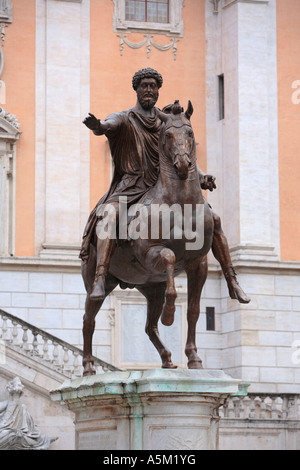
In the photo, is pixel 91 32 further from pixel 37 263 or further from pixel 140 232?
pixel 140 232

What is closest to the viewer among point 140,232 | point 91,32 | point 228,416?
point 140,232

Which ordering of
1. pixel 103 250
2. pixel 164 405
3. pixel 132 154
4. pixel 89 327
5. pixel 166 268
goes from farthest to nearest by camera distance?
pixel 89 327 → pixel 132 154 → pixel 103 250 → pixel 166 268 → pixel 164 405

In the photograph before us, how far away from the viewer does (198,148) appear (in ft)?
94.9

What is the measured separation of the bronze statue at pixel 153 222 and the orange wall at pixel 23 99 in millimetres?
16102

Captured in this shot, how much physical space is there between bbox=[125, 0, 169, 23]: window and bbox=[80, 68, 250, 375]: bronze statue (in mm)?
18115

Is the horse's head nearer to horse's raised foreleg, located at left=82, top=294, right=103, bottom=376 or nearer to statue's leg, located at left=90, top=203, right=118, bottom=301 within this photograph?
statue's leg, located at left=90, top=203, right=118, bottom=301

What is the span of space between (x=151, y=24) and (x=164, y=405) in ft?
65.9

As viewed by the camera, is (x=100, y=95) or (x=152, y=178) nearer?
(x=152, y=178)

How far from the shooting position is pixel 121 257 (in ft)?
35.9

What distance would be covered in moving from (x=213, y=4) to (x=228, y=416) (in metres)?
11.4

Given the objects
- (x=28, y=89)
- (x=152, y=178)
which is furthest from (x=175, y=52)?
(x=152, y=178)

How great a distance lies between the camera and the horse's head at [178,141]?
34.1 feet

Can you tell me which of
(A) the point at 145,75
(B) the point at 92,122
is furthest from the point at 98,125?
(A) the point at 145,75

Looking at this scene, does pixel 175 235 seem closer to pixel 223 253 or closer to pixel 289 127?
pixel 223 253
